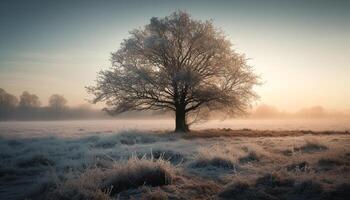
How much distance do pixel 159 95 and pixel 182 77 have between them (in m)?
3.97

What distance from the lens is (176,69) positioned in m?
29.6

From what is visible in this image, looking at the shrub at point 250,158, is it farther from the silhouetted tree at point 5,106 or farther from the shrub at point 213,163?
the silhouetted tree at point 5,106

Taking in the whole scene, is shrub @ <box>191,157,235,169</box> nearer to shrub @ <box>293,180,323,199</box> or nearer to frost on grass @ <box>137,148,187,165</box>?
frost on grass @ <box>137,148,187,165</box>

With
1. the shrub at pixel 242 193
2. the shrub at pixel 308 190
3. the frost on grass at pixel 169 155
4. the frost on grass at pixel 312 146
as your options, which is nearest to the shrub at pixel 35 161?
the frost on grass at pixel 169 155

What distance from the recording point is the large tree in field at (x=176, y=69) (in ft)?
96.0

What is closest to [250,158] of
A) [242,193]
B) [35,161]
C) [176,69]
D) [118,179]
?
[242,193]

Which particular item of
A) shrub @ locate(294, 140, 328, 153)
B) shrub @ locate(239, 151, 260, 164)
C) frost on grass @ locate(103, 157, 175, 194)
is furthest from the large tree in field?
frost on grass @ locate(103, 157, 175, 194)

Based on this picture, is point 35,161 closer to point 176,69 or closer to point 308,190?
point 308,190

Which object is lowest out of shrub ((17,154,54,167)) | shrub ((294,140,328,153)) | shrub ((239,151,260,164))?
shrub ((17,154,54,167))

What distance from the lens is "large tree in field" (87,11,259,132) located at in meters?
29.3

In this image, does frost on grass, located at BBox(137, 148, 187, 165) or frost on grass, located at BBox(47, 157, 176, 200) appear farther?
frost on grass, located at BBox(137, 148, 187, 165)

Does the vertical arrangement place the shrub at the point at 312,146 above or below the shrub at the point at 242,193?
above

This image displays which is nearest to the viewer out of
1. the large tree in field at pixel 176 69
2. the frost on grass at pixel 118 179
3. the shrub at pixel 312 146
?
the frost on grass at pixel 118 179

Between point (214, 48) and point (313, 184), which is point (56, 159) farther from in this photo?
point (214, 48)
